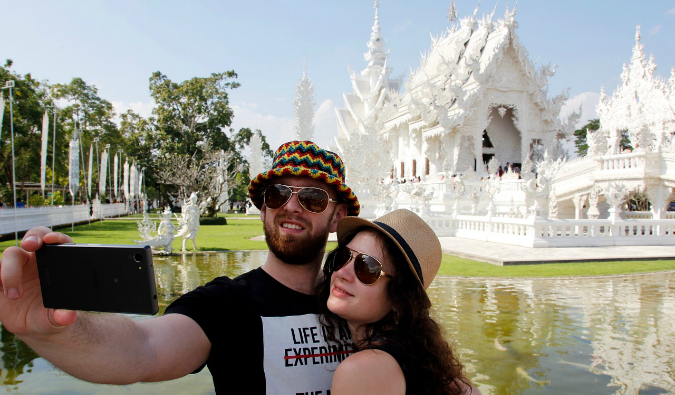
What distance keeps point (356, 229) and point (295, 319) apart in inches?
14.8

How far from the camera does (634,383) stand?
12.8 ft

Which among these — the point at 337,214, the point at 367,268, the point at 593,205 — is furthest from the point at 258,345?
the point at 593,205

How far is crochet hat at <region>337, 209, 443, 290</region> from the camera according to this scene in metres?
1.46

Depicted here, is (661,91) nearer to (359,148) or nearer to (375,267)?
(359,148)

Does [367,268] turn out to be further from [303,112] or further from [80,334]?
[303,112]

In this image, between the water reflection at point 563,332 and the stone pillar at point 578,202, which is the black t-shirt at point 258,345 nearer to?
the water reflection at point 563,332

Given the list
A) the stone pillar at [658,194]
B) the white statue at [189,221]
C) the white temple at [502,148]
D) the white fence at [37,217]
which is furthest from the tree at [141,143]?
the stone pillar at [658,194]

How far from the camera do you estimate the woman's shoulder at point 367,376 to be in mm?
1162

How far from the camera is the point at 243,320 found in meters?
1.48

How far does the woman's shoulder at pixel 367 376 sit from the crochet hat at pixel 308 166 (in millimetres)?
742

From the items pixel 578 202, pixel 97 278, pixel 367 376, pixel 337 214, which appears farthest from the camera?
pixel 578 202

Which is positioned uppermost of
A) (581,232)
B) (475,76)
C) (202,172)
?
(475,76)

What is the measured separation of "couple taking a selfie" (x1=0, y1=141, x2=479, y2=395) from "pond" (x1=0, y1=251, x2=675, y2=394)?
2683 millimetres

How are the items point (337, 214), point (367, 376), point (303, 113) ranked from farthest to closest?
point (303, 113) → point (337, 214) → point (367, 376)
